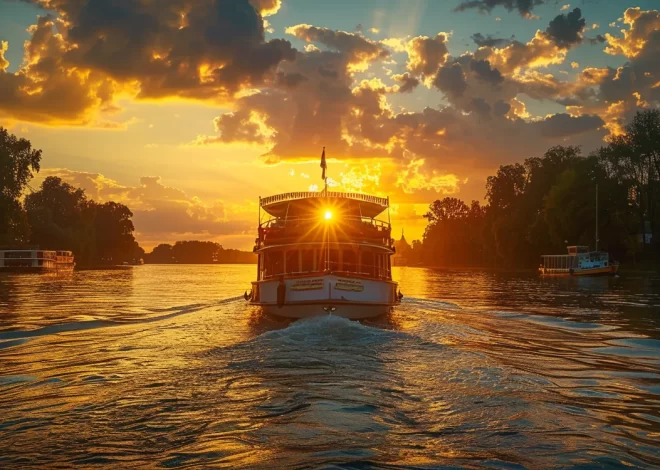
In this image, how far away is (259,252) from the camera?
97.3 ft

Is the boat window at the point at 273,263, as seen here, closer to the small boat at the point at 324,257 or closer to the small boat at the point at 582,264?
the small boat at the point at 324,257

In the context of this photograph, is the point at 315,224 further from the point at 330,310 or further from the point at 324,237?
the point at 330,310

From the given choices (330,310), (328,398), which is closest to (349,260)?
(330,310)

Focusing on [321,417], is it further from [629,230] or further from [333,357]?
[629,230]

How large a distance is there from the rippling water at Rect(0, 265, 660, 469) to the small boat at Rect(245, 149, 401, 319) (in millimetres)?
2447

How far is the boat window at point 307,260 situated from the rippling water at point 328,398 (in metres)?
5.04

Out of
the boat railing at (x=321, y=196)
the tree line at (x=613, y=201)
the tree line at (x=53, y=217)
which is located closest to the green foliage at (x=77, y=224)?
the tree line at (x=53, y=217)

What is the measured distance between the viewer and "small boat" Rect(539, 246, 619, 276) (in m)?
82.2

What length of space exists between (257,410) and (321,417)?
1.16 metres

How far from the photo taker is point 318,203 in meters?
28.6

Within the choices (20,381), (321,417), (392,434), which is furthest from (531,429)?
(20,381)

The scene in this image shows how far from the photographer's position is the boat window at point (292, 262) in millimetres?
27688

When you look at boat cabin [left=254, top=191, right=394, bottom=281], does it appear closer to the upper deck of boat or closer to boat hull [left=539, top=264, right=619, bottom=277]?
the upper deck of boat

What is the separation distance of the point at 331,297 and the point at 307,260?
11.4ft
